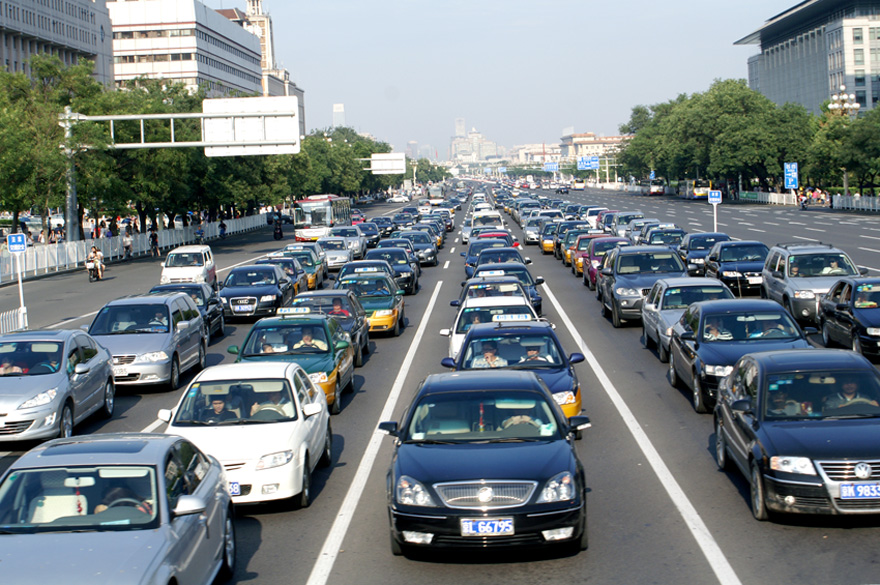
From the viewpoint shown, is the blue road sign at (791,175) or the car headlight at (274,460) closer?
the car headlight at (274,460)

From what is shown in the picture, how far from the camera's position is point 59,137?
154ft

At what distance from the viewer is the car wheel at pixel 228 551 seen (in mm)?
7730

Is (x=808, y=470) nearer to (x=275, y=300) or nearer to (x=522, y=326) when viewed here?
(x=522, y=326)

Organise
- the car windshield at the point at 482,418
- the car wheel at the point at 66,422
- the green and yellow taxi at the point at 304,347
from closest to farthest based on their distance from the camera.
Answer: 1. the car windshield at the point at 482,418
2. the car wheel at the point at 66,422
3. the green and yellow taxi at the point at 304,347

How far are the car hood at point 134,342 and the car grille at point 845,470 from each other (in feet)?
39.5

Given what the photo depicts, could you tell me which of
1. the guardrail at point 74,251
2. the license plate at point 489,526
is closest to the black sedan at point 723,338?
the license plate at point 489,526

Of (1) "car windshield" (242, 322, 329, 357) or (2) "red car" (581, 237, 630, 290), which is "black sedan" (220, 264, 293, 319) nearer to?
(2) "red car" (581, 237, 630, 290)

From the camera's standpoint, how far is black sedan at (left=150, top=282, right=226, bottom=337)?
23547 millimetres

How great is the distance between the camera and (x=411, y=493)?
7918 mm

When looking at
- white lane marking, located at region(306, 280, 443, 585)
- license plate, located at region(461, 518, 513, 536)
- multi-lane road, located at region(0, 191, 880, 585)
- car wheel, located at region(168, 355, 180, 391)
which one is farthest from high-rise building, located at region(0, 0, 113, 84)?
license plate, located at region(461, 518, 513, 536)

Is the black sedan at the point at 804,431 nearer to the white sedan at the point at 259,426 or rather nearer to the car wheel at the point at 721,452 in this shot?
the car wheel at the point at 721,452

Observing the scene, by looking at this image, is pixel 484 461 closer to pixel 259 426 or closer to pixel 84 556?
pixel 259 426

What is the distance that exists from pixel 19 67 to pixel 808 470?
110 meters

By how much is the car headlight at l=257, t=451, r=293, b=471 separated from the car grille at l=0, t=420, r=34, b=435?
188 inches
